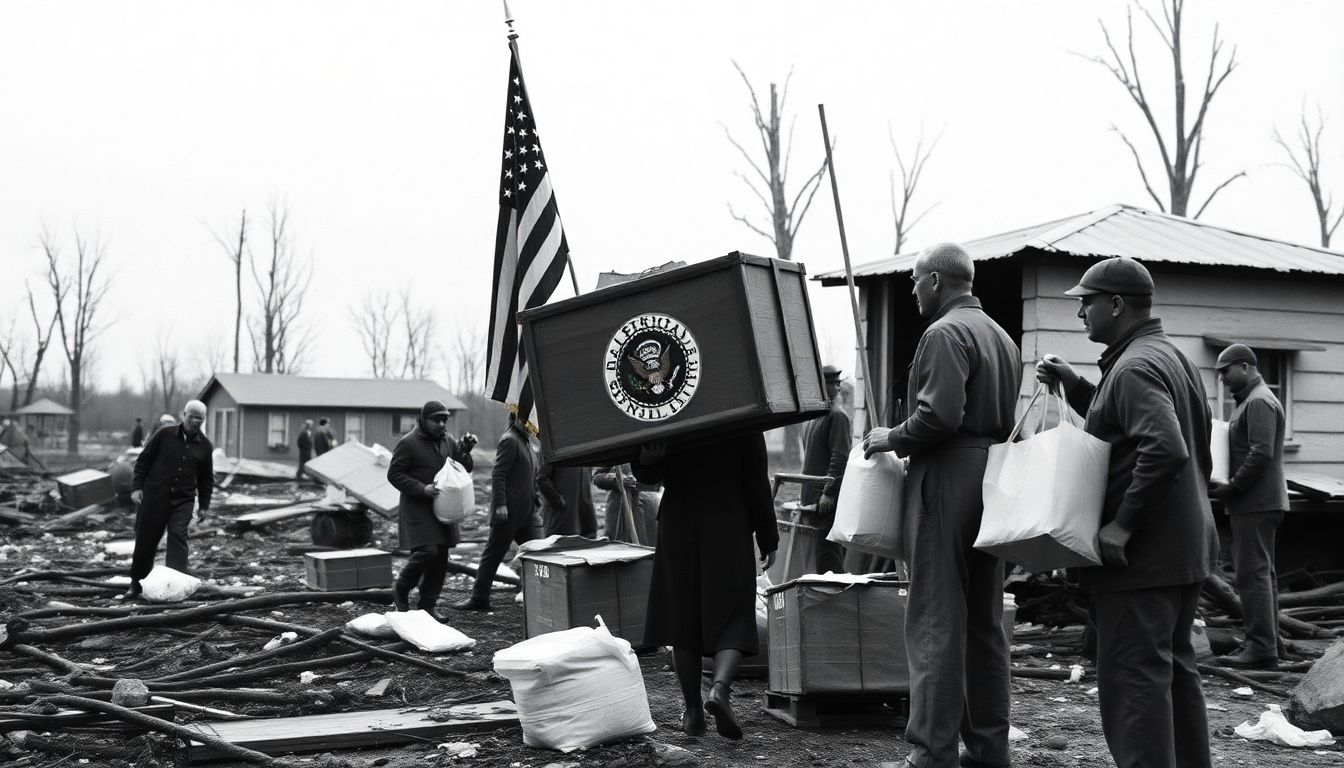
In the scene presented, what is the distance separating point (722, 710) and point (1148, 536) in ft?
7.63

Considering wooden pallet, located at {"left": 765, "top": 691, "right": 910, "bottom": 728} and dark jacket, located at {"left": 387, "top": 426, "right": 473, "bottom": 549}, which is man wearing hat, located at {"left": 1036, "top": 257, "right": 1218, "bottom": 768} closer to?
wooden pallet, located at {"left": 765, "top": 691, "right": 910, "bottom": 728}

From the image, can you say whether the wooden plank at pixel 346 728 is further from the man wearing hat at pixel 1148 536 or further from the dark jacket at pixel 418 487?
the dark jacket at pixel 418 487

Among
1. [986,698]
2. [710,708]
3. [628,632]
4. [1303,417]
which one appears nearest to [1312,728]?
[986,698]

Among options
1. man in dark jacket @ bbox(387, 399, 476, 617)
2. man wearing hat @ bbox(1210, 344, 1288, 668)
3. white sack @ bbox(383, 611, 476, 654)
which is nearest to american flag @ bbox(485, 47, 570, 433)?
man in dark jacket @ bbox(387, 399, 476, 617)

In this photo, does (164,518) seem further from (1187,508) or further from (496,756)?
(1187,508)

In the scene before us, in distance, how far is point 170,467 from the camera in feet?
42.4

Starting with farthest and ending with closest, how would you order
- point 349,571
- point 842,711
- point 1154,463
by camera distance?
point 349,571, point 842,711, point 1154,463

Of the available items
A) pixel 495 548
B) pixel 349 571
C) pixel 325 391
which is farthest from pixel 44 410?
pixel 495 548

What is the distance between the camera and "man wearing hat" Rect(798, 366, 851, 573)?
983 centimetres

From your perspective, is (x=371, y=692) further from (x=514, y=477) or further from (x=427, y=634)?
(x=514, y=477)

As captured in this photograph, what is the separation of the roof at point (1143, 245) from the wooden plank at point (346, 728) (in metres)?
6.08

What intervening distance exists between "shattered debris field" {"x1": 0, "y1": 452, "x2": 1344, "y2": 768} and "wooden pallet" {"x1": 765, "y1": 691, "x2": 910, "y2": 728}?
0.02m

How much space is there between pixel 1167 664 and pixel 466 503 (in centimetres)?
702

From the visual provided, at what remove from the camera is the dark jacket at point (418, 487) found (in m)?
10.5
